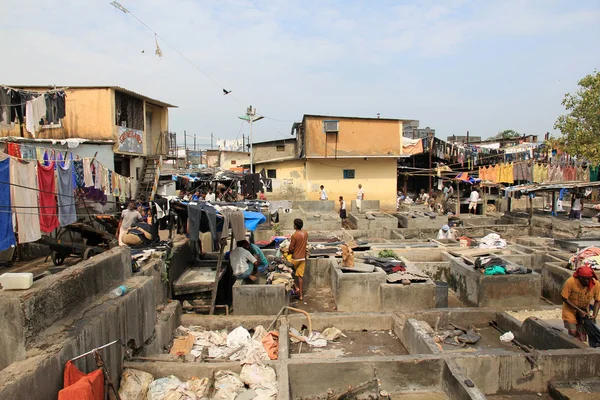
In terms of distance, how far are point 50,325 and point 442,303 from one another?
794 centimetres

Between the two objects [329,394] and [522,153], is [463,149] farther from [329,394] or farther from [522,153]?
[329,394]

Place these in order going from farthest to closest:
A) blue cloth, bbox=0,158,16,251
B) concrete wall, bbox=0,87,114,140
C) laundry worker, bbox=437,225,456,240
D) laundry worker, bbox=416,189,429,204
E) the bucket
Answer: laundry worker, bbox=416,189,429,204
concrete wall, bbox=0,87,114,140
laundry worker, bbox=437,225,456,240
the bucket
blue cloth, bbox=0,158,16,251

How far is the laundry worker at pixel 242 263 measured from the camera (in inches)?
344

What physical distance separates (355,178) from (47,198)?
765 inches

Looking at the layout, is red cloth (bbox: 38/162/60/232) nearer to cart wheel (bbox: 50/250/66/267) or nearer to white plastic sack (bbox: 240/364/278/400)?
cart wheel (bbox: 50/250/66/267)

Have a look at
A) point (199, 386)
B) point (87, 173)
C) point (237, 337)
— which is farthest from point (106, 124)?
point (199, 386)

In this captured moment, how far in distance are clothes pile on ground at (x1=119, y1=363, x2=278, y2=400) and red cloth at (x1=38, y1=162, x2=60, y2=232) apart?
6140 millimetres

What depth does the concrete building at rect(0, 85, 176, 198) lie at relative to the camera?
724 inches

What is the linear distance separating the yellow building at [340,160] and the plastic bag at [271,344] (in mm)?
17819

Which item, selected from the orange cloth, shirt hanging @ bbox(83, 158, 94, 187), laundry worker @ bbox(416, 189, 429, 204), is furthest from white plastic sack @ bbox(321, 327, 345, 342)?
laundry worker @ bbox(416, 189, 429, 204)

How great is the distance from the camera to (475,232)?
1798cm

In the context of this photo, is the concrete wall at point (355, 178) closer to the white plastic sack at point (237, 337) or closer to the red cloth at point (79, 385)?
the white plastic sack at point (237, 337)

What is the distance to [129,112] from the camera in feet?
68.7

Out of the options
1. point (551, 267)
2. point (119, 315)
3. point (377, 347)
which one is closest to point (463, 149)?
point (551, 267)
